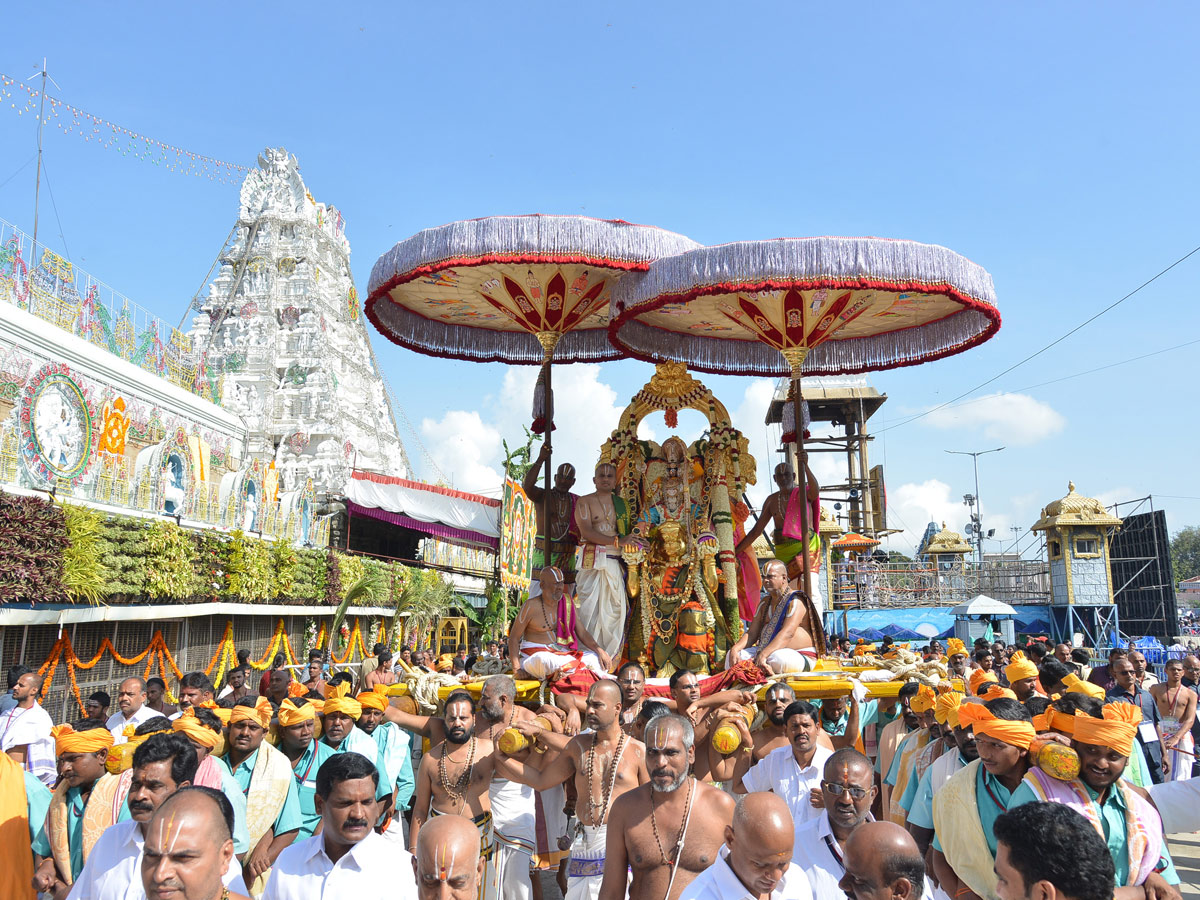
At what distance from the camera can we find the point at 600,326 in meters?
10.8


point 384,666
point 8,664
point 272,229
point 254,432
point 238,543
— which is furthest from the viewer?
point 272,229

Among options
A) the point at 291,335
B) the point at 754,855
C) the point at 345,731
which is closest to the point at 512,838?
the point at 345,731

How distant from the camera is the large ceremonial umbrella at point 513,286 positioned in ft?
25.7

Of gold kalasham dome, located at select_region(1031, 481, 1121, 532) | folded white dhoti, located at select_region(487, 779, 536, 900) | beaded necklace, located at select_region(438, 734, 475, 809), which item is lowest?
folded white dhoti, located at select_region(487, 779, 536, 900)

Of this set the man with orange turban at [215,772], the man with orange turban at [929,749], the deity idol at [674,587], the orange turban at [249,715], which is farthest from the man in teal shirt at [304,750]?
the deity idol at [674,587]

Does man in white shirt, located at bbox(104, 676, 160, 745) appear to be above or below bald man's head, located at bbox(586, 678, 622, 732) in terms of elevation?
below

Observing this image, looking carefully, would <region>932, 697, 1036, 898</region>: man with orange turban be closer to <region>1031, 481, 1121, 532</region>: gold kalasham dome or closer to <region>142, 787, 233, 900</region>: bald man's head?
<region>142, 787, 233, 900</region>: bald man's head

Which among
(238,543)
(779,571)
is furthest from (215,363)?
(779,571)

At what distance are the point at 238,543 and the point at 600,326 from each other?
8284 mm

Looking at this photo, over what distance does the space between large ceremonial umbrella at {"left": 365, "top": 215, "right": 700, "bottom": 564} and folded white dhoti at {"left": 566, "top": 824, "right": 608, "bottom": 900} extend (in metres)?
3.99

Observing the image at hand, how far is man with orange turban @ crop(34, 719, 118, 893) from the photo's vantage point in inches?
158

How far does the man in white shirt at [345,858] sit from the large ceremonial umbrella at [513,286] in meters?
5.22

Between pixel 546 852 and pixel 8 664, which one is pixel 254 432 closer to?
pixel 8 664

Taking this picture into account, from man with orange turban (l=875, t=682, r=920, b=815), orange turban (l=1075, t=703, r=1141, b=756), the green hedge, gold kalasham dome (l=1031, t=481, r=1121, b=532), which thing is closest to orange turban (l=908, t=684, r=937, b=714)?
man with orange turban (l=875, t=682, r=920, b=815)
